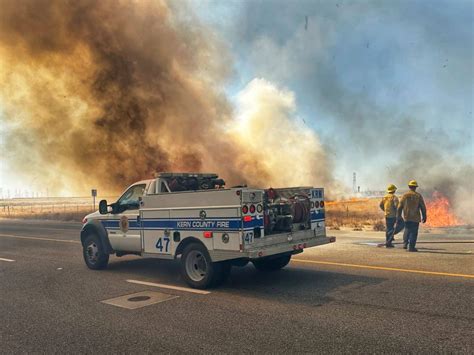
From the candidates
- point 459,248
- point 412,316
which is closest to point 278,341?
point 412,316

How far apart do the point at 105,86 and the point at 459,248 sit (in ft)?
116

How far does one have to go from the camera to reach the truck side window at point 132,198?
901 centimetres

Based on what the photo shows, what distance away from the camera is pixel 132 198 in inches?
361

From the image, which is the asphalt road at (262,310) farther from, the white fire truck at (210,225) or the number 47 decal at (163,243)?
the number 47 decal at (163,243)

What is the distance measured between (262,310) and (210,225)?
1772 mm

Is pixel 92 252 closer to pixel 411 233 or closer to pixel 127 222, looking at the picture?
pixel 127 222

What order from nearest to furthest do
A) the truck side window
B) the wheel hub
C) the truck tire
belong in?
the truck tire
the truck side window
the wheel hub

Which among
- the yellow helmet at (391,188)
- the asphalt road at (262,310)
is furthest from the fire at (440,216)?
the asphalt road at (262,310)

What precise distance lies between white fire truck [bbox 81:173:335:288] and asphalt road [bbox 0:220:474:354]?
0.54m

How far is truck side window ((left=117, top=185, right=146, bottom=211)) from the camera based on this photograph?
901 cm

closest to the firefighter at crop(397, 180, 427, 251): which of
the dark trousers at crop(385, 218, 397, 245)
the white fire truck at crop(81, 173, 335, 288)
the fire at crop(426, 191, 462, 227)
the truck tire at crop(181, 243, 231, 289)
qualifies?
the dark trousers at crop(385, 218, 397, 245)

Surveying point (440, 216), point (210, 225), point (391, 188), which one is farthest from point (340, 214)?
point (210, 225)

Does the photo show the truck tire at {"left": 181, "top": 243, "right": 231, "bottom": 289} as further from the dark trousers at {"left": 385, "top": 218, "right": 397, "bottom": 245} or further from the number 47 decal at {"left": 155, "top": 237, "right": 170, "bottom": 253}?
the dark trousers at {"left": 385, "top": 218, "right": 397, "bottom": 245}

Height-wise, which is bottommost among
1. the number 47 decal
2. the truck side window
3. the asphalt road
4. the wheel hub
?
the asphalt road
